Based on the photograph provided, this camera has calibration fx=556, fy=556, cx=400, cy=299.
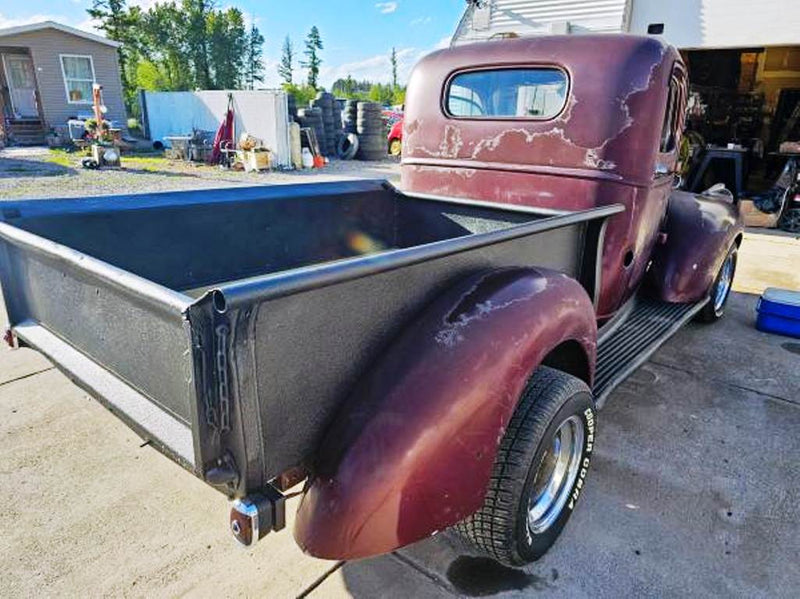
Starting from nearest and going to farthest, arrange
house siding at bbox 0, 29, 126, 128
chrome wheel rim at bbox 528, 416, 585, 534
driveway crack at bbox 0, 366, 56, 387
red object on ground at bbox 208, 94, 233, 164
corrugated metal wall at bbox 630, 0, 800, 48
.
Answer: chrome wheel rim at bbox 528, 416, 585, 534 < driveway crack at bbox 0, 366, 56, 387 < corrugated metal wall at bbox 630, 0, 800, 48 < red object on ground at bbox 208, 94, 233, 164 < house siding at bbox 0, 29, 126, 128

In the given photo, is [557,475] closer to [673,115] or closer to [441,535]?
[441,535]

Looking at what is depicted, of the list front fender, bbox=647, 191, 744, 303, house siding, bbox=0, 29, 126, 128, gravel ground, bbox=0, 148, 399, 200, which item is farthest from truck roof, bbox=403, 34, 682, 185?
house siding, bbox=0, 29, 126, 128

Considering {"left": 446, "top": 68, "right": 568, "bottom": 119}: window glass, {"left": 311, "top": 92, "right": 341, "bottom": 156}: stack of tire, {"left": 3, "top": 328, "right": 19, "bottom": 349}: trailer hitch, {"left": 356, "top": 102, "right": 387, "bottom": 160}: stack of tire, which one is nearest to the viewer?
{"left": 3, "top": 328, "right": 19, "bottom": 349}: trailer hitch

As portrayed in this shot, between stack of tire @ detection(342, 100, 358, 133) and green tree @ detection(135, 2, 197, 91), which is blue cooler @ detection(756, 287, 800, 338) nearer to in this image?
stack of tire @ detection(342, 100, 358, 133)

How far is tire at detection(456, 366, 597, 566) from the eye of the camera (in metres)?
1.80

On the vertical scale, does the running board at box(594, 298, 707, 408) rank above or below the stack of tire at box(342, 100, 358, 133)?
below

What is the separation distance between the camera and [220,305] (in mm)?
1140

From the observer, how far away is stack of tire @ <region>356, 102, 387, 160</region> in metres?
16.8

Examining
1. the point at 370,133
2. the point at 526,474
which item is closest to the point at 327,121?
the point at 370,133

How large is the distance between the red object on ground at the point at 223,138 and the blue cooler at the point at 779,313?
13060 millimetres

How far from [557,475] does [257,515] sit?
1.33 metres

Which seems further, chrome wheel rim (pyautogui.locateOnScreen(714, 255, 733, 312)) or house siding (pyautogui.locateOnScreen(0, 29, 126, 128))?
house siding (pyautogui.locateOnScreen(0, 29, 126, 128))

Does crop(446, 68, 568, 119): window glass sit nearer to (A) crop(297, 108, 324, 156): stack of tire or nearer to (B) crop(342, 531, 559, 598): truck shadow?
(B) crop(342, 531, 559, 598): truck shadow

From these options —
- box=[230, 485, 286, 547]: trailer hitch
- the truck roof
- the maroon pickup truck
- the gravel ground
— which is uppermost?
the truck roof
